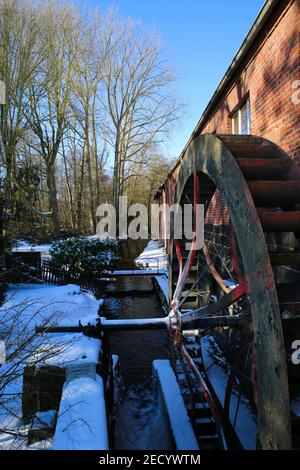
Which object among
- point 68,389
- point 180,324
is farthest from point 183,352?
point 68,389

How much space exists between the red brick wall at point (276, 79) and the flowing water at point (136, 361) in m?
4.34

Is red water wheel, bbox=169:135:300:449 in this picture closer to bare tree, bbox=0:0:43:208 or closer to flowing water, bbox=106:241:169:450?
flowing water, bbox=106:241:169:450

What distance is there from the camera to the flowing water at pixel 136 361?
4926 mm

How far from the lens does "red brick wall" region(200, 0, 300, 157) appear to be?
369cm

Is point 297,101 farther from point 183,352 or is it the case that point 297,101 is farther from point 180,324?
point 183,352

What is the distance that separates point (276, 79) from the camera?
418 cm

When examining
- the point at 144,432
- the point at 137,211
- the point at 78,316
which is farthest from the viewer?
the point at 137,211

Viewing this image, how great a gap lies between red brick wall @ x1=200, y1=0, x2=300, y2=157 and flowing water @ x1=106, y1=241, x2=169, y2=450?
4337mm

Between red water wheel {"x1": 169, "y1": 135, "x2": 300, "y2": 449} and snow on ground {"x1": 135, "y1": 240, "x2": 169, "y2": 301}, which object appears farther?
snow on ground {"x1": 135, "y1": 240, "x2": 169, "y2": 301}

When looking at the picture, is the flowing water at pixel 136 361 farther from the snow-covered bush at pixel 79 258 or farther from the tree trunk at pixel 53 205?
the tree trunk at pixel 53 205

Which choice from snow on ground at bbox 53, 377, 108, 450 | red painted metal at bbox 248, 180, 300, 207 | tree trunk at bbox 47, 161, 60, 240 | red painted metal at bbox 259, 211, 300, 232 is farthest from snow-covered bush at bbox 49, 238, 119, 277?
red painted metal at bbox 259, 211, 300, 232

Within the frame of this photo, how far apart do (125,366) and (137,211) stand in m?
29.0

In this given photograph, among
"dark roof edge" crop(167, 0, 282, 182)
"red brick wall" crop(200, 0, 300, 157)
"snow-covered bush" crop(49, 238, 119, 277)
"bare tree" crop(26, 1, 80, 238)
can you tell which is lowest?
"snow-covered bush" crop(49, 238, 119, 277)
